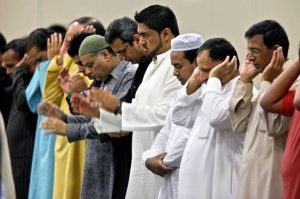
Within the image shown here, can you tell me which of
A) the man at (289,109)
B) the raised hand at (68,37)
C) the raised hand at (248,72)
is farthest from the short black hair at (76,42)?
the man at (289,109)

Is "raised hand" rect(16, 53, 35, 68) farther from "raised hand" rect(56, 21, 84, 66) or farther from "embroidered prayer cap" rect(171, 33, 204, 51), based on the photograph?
"embroidered prayer cap" rect(171, 33, 204, 51)

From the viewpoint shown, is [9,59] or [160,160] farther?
[9,59]

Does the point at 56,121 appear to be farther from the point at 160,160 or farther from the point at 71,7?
the point at 71,7

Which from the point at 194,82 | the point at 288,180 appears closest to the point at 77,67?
the point at 194,82

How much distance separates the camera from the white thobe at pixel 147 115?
A: 5543mm

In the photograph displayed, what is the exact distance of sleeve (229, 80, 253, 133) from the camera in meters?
4.77

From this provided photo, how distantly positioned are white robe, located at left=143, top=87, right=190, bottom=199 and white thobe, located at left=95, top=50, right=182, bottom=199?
0.10 m

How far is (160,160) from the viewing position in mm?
5348

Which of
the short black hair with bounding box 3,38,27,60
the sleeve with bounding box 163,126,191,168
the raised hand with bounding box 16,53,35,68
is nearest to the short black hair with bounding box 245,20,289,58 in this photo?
the sleeve with bounding box 163,126,191,168

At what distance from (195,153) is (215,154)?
0.11 meters

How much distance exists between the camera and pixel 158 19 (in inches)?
220

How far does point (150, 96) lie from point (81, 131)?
62 cm

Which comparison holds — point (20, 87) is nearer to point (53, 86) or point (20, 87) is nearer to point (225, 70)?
point (53, 86)

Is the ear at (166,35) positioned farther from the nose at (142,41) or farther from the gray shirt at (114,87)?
the gray shirt at (114,87)
